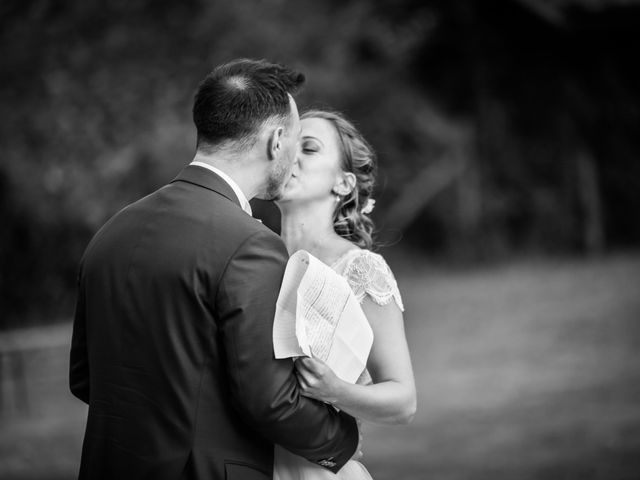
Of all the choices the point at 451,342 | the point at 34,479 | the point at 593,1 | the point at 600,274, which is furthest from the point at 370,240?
the point at 593,1

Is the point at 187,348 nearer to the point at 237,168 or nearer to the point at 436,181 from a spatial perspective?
the point at 237,168

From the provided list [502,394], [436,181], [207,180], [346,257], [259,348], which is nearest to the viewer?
[259,348]

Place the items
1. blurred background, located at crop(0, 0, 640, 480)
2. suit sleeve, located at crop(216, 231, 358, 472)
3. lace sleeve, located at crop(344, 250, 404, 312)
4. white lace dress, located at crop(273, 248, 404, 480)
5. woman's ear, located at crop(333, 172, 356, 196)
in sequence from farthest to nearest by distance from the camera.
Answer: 1. blurred background, located at crop(0, 0, 640, 480)
2. woman's ear, located at crop(333, 172, 356, 196)
3. lace sleeve, located at crop(344, 250, 404, 312)
4. white lace dress, located at crop(273, 248, 404, 480)
5. suit sleeve, located at crop(216, 231, 358, 472)

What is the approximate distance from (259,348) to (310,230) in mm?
1102

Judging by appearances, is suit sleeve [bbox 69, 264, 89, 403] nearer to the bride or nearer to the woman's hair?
the bride

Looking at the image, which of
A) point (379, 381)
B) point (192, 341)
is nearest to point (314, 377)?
point (192, 341)

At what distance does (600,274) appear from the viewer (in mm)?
14430

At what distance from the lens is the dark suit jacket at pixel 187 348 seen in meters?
2.09

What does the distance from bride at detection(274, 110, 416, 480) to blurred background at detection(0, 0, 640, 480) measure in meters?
0.67

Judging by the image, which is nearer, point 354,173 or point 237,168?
point 237,168

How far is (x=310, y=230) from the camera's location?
10.3 ft

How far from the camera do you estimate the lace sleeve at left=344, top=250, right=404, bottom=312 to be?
109 inches

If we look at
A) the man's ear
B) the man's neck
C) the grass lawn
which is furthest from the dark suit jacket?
the grass lawn

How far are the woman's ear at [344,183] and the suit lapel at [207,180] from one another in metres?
0.87
